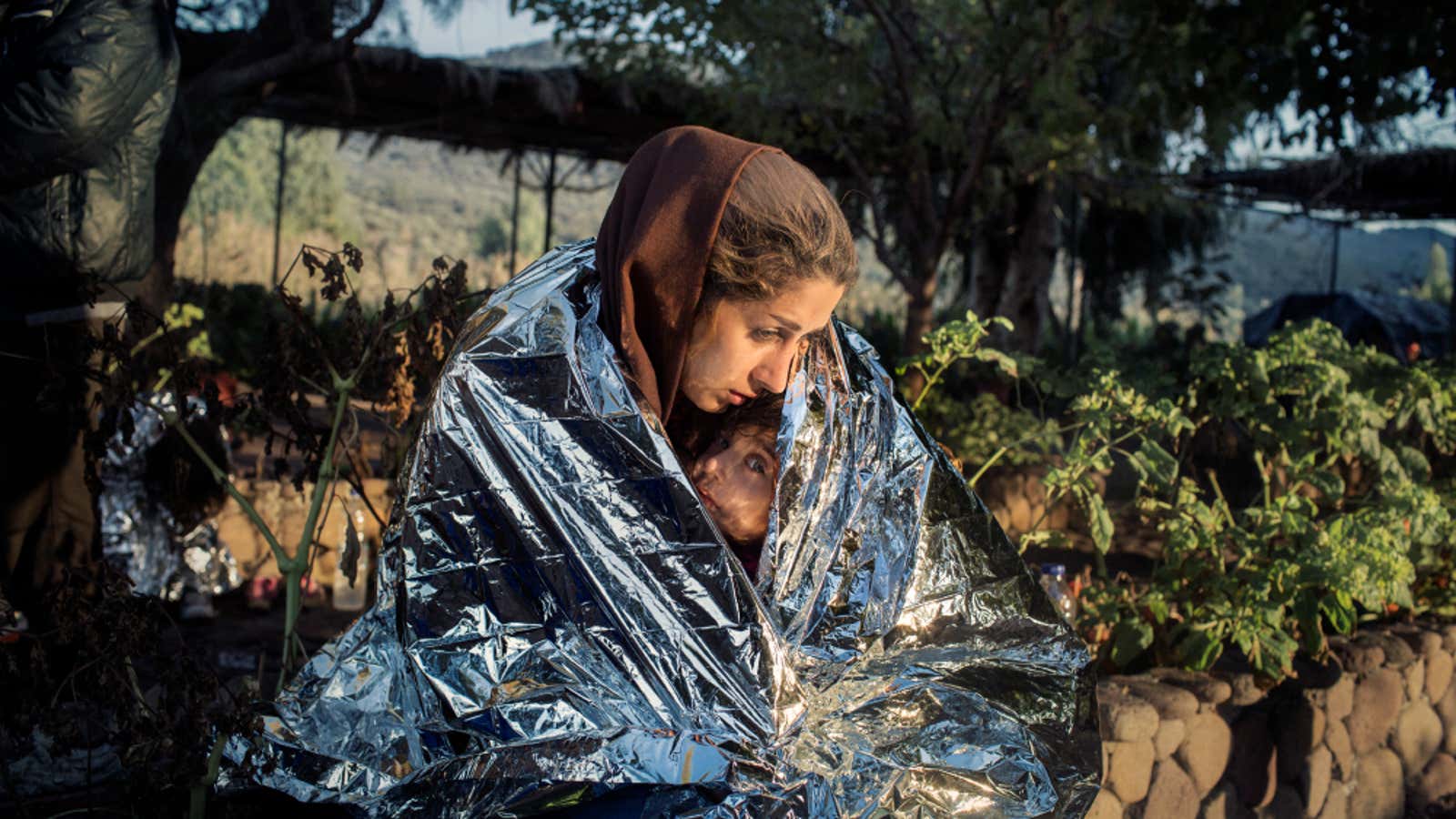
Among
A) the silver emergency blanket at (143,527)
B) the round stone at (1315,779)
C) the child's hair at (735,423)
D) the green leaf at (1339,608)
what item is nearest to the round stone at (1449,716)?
the round stone at (1315,779)

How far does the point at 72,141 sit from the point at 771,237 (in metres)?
1.79

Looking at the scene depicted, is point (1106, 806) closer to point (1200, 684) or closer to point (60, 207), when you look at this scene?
point (1200, 684)

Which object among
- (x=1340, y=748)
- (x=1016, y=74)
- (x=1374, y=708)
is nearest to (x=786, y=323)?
(x=1340, y=748)

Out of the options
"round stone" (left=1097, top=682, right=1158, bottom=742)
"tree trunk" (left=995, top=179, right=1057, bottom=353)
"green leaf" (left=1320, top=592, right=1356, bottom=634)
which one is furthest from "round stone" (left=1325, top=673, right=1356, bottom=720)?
"tree trunk" (left=995, top=179, right=1057, bottom=353)

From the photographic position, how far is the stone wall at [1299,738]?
2.45 meters

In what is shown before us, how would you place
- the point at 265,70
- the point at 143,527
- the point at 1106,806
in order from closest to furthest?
the point at 1106,806, the point at 143,527, the point at 265,70

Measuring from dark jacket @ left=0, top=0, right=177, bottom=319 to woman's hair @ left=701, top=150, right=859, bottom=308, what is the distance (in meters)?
1.54

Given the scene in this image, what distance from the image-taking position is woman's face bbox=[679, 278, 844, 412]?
159cm

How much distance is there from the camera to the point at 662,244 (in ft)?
4.93

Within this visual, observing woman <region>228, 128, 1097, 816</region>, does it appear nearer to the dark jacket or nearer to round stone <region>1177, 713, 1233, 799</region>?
round stone <region>1177, 713, 1233, 799</region>

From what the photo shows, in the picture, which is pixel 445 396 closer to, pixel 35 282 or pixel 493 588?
pixel 493 588

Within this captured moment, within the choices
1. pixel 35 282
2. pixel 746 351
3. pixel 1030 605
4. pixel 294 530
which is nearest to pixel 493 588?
pixel 746 351

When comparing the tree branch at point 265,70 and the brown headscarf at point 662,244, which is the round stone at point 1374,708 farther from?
the tree branch at point 265,70

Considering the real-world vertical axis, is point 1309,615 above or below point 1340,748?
above
